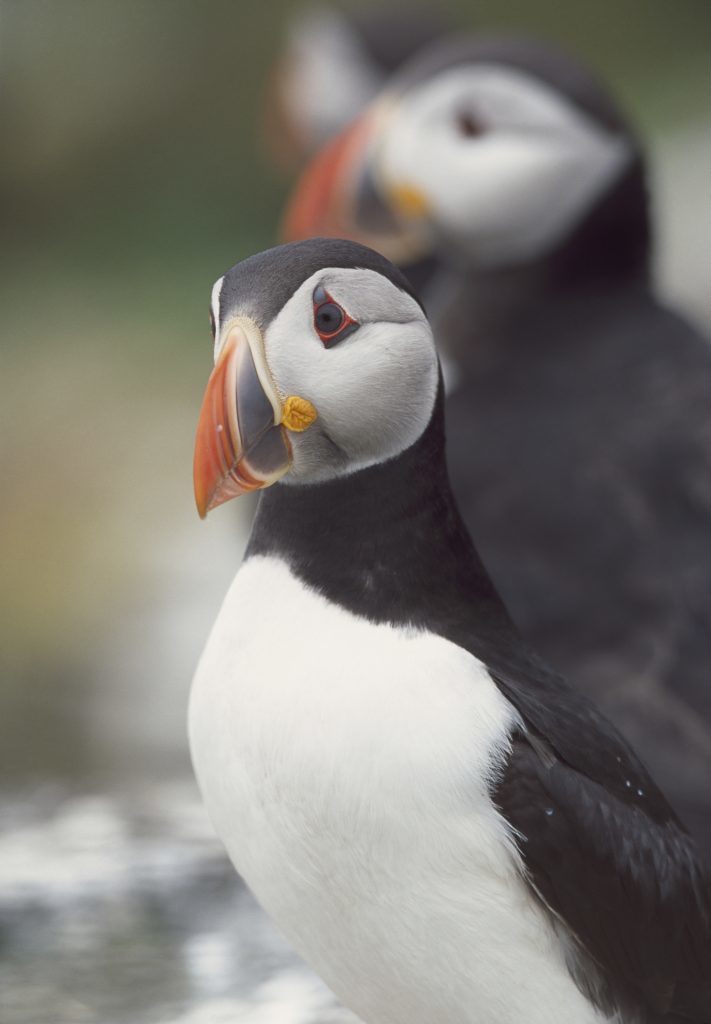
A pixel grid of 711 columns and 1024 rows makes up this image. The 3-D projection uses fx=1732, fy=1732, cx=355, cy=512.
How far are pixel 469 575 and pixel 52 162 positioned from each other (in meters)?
8.35

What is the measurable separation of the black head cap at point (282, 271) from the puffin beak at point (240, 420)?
0.03 m

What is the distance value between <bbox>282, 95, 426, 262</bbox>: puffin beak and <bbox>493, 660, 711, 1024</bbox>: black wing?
2.07m

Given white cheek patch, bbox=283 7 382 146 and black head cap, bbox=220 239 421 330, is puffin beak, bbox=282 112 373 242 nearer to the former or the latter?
black head cap, bbox=220 239 421 330

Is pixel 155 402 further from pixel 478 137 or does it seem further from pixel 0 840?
pixel 0 840

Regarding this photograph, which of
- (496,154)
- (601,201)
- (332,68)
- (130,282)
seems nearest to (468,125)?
(496,154)

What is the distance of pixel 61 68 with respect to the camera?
32.7 feet

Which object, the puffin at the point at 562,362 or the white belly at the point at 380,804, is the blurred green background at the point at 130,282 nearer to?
the puffin at the point at 562,362

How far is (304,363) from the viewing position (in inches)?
72.9

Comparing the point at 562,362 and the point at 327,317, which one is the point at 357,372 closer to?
the point at 327,317

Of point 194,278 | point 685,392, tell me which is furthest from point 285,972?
point 194,278

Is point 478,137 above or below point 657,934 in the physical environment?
above

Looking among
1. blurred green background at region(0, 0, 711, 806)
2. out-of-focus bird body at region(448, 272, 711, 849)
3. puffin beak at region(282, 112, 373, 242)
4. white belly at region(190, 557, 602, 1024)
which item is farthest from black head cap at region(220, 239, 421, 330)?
puffin beak at region(282, 112, 373, 242)

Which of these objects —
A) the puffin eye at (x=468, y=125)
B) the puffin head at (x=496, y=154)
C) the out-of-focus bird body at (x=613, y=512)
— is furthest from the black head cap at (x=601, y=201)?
the out-of-focus bird body at (x=613, y=512)

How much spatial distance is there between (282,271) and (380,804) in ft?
1.89
